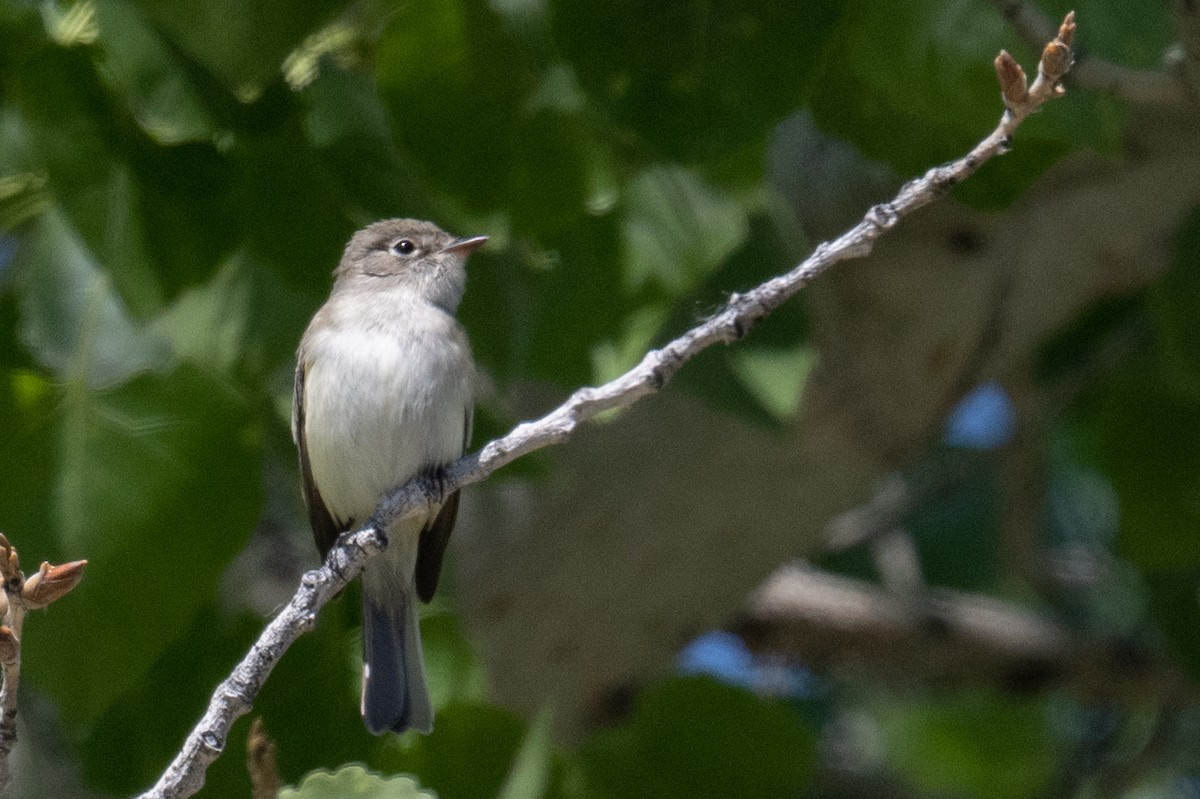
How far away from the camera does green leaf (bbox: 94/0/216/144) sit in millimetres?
2963

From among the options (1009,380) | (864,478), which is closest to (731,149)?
(864,478)

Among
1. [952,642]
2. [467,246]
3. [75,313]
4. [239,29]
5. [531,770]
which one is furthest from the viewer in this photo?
[952,642]

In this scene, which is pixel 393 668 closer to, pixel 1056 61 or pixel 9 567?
pixel 9 567

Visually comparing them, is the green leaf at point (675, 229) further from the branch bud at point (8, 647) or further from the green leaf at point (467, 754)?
the branch bud at point (8, 647)

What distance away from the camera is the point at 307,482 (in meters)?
3.76

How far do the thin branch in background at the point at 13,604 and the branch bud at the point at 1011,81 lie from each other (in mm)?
1271

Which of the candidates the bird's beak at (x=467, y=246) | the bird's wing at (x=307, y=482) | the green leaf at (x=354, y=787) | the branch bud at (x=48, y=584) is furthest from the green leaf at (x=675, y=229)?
the branch bud at (x=48, y=584)

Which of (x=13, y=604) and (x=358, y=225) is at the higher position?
(x=358, y=225)

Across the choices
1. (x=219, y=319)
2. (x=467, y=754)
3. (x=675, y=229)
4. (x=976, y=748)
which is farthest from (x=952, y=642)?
(x=219, y=319)

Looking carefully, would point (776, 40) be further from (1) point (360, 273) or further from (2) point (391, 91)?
(1) point (360, 273)

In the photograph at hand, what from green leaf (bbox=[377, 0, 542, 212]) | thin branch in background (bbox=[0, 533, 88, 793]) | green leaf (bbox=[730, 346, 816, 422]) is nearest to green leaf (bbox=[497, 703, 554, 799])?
green leaf (bbox=[730, 346, 816, 422])

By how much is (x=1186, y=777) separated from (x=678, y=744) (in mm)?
3507

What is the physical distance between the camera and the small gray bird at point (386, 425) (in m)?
3.59

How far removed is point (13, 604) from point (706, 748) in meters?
1.95
